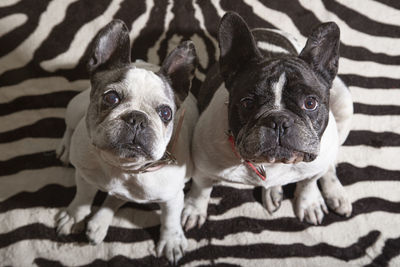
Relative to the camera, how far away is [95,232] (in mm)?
2623

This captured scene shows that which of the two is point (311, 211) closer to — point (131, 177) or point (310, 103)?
point (310, 103)

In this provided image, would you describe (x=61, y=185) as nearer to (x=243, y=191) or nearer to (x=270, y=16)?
(x=243, y=191)

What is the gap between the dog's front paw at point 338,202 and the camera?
2.92 meters

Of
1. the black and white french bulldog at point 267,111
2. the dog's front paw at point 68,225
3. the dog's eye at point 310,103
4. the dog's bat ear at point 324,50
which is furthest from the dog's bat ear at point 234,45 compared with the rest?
the dog's front paw at point 68,225

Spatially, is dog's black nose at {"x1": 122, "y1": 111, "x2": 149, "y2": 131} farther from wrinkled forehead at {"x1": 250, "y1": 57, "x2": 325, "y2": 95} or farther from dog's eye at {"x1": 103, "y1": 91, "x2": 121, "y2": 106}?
wrinkled forehead at {"x1": 250, "y1": 57, "x2": 325, "y2": 95}

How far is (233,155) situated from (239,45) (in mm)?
650

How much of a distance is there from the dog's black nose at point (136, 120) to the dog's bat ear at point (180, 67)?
15.5 inches

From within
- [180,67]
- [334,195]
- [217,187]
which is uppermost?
[180,67]

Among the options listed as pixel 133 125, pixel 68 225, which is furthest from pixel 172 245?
pixel 133 125

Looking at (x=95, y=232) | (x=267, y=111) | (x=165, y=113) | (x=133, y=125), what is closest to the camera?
(x=133, y=125)

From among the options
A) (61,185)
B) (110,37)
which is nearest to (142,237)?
(61,185)

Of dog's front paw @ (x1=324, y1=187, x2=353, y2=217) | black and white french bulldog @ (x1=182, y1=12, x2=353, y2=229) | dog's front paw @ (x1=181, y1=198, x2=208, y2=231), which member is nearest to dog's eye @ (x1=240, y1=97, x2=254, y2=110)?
black and white french bulldog @ (x1=182, y1=12, x2=353, y2=229)

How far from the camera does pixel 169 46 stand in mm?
3387

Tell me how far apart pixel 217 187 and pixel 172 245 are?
2.08 ft
